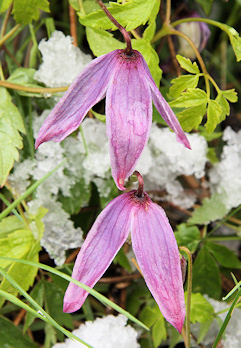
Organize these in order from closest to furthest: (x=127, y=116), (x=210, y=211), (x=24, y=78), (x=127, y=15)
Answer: (x=127, y=116), (x=127, y=15), (x=24, y=78), (x=210, y=211)

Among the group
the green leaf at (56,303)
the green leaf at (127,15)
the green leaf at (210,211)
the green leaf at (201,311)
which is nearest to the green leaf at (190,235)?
the green leaf at (210,211)

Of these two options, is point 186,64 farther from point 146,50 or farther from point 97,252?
point 97,252

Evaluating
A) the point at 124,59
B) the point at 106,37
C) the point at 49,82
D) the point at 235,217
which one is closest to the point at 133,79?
the point at 124,59

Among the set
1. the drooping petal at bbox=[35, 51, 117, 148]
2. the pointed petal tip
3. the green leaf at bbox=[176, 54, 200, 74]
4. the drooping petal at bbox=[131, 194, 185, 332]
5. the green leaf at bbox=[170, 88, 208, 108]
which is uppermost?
the drooping petal at bbox=[35, 51, 117, 148]

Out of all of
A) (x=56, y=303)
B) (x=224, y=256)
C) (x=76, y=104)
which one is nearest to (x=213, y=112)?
(x=76, y=104)

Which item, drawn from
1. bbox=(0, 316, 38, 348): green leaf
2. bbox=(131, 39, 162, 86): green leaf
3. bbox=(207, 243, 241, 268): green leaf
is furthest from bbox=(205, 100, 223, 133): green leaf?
bbox=(0, 316, 38, 348): green leaf

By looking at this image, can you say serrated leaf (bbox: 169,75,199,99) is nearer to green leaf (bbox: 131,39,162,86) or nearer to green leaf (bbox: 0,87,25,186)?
green leaf (bbox: 131,39,162,86)
